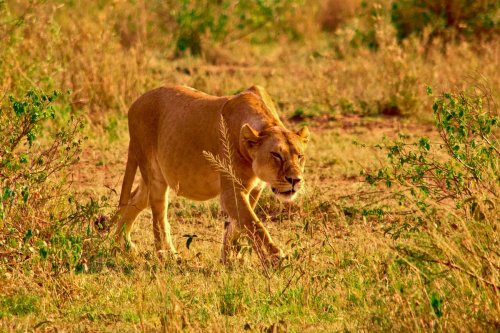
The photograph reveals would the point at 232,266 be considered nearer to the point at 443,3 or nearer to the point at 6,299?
the point at 6,299

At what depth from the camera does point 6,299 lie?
621 cm

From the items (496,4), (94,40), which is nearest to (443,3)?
(496,4)

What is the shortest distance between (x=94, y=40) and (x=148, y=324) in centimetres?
761

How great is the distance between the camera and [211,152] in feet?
25.0

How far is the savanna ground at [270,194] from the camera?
561 centimetres

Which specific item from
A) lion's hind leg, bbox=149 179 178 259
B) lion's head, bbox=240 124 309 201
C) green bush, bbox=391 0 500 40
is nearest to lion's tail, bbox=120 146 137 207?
lion's hind leg, bbox=149 179 178 259

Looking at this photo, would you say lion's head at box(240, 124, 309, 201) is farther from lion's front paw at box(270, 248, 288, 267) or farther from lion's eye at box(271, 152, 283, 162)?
lion's front paw at box(270, 248, 288, 267)

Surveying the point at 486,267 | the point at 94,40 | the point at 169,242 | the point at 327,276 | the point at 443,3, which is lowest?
the point at 443,3

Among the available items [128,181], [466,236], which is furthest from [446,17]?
[466,236]

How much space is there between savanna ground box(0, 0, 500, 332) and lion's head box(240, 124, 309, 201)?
34 cm

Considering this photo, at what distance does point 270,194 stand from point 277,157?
2.55m

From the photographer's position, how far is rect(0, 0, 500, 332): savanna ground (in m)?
5.61

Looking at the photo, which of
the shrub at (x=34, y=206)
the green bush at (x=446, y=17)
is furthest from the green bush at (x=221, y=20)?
the shrub at (x=34, y=206)

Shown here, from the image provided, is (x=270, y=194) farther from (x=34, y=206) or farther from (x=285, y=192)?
(x=34, y=206)
